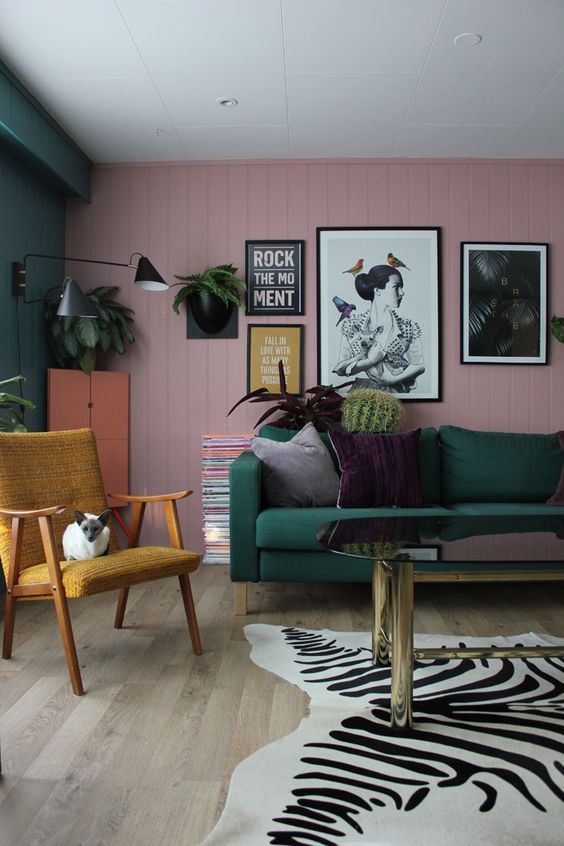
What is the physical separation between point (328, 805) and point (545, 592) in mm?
2384

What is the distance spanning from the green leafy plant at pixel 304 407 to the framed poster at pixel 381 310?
32 centimetres

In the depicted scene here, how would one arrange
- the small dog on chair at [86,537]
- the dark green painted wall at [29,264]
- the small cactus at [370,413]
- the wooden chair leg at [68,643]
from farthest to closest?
the small cactus at [370,413], the dark green painted wall at [29,264], the small dog on chair at [86,537], the wooden chair leg at [68,643]

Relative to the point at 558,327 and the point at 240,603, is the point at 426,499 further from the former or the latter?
the point at 558,327

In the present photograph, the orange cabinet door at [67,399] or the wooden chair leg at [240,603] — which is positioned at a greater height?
the orange cabinet door at [67,399]

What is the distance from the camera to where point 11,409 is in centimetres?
373

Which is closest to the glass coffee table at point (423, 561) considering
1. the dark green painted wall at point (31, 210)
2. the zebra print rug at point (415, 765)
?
the zebra print rug at point (415, 765)

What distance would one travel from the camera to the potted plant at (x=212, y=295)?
176 inches

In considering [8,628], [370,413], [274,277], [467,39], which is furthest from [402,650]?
[274,277]

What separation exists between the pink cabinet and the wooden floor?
3.39ft

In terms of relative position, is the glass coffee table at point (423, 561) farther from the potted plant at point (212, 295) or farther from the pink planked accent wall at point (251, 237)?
the potted plant at point (212, 295)

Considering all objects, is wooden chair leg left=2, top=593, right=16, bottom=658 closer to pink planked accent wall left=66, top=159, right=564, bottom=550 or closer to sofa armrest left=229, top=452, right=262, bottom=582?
sofa armrest left=229, top=452, right=262, bottom=582

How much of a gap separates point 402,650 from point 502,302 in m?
3.15

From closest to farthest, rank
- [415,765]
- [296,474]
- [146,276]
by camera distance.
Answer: [415,765] < [296,474] < [146,276]

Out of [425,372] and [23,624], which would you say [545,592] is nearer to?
[425,372]
